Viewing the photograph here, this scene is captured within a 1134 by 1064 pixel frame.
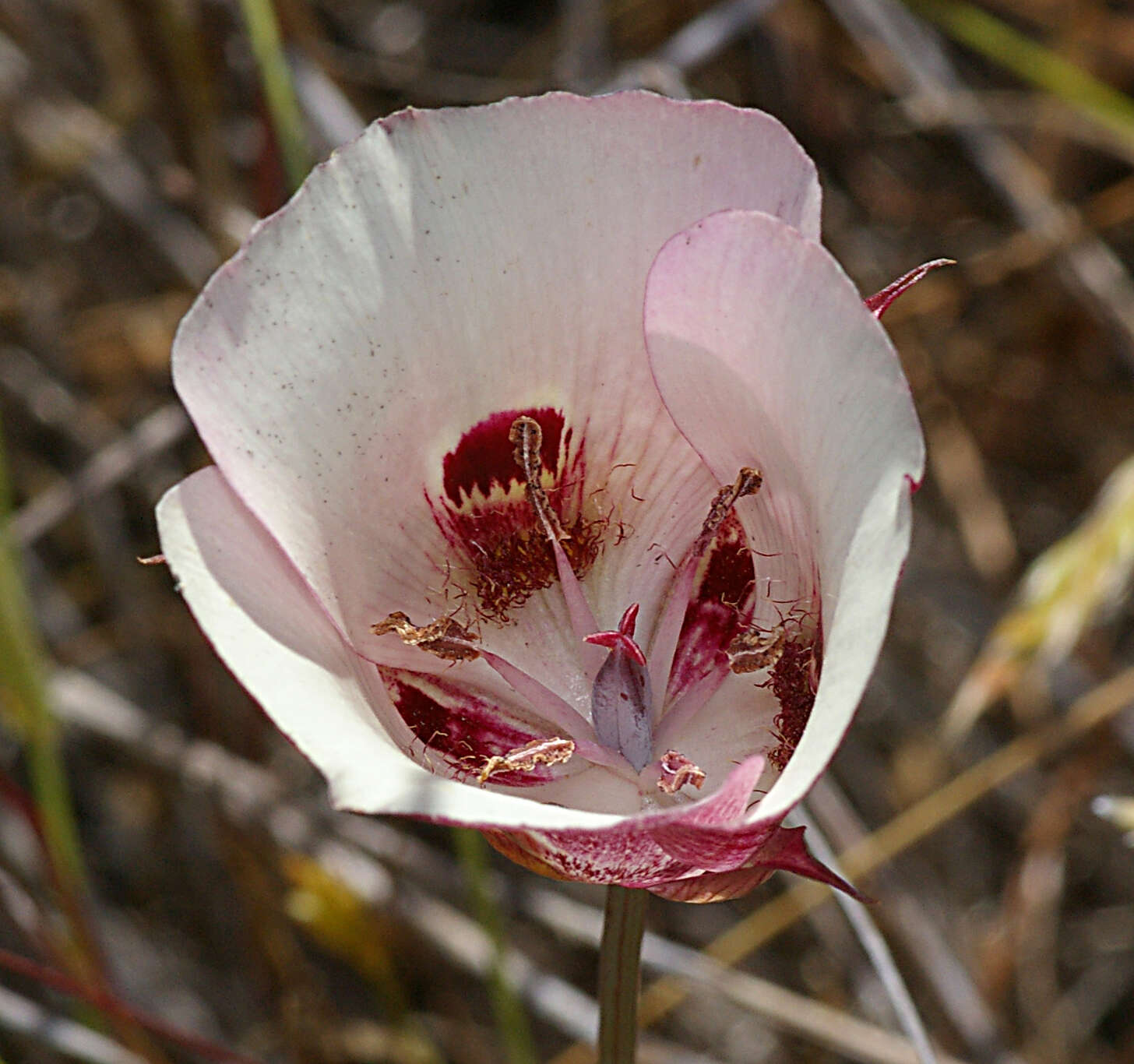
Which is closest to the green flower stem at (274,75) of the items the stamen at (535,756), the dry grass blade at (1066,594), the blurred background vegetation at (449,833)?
the blurred background vegetation at (449,833)

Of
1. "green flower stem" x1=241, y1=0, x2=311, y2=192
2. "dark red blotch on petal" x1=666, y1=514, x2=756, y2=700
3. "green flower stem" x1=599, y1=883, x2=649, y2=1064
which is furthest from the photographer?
"green flower stem" x1=241, y1=0, x2=311, y2=192

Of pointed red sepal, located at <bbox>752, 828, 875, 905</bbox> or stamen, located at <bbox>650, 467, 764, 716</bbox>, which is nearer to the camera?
pointed red sepal, located at <bbox>752, 828, 875, 905</bbox>

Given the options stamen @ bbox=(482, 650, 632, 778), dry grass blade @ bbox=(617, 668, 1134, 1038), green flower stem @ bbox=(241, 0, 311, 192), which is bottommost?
dry grass blade @ bbox=(617, 668, 1134, 1038)

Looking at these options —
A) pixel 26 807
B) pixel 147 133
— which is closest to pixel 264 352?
pixel 26 807

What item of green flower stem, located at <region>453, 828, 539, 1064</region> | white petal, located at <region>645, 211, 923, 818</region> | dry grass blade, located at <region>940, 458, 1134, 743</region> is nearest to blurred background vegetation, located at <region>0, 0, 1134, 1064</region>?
dry grass blade, located at <region>940, 458, 1134, 743</region>

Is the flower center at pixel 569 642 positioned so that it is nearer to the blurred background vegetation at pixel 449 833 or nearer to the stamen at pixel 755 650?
Answer: the stamen at pixel 755 650

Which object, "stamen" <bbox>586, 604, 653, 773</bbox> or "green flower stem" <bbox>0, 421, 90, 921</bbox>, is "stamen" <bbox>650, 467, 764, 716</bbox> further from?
"green flower stem" <bbox>0, 421, 90, 921</bbox>

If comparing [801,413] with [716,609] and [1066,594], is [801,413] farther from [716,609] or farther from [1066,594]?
[1066,594]
